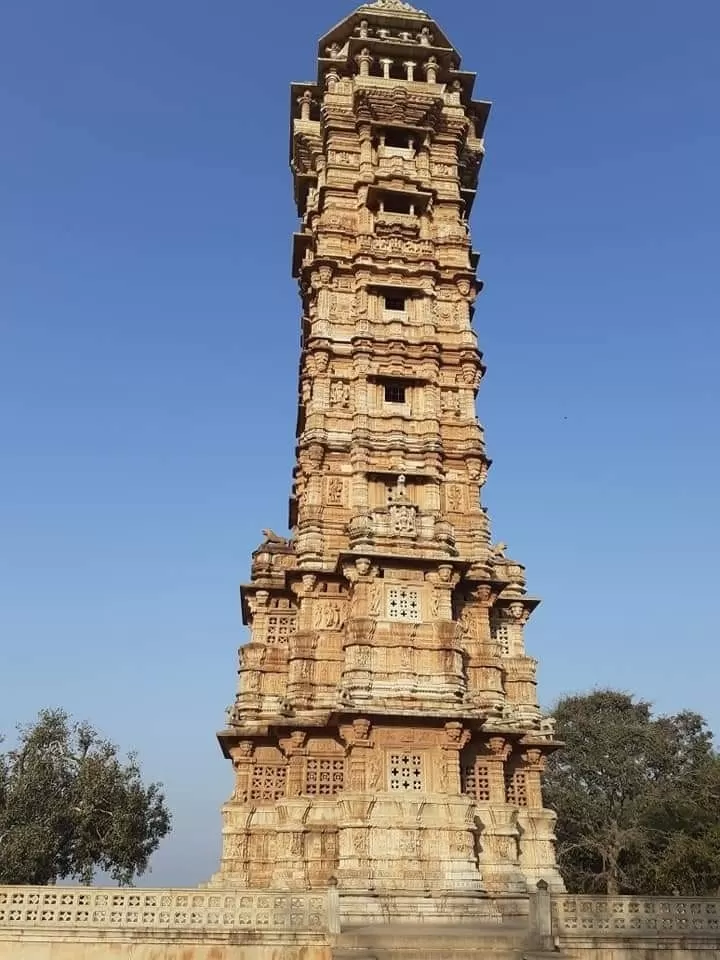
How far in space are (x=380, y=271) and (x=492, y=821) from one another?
57.4 ft

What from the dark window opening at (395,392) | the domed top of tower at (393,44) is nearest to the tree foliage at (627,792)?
the dark window opening at (395,392)

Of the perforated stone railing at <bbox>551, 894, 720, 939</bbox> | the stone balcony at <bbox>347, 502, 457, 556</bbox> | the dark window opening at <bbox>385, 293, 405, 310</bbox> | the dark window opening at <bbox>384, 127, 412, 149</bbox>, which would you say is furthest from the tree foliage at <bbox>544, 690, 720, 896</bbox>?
the dark window opening at <bbox>384, 127, 412, 149</bbox>

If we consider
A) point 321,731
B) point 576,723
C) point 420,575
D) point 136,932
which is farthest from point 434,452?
point 576,723

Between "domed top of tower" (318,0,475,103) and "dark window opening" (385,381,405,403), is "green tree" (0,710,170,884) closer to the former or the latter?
"dark window opening" (385,381,405,403)

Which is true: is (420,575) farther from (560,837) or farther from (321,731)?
(560,837)

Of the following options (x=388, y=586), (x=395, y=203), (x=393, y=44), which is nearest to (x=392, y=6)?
(x=393, y=44)

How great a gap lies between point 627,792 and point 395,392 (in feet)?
73.3

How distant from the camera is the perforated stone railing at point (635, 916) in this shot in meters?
16.0

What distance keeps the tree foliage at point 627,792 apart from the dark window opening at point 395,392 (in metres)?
18.6

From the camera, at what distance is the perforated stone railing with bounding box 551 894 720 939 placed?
16.0 meters

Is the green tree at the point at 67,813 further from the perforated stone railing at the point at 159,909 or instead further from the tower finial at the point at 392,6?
the tower finial at the point at 392,6

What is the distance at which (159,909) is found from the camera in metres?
16.0

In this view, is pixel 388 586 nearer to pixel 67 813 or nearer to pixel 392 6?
pixel 67 813

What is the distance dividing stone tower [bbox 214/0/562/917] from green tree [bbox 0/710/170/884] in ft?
25.0
